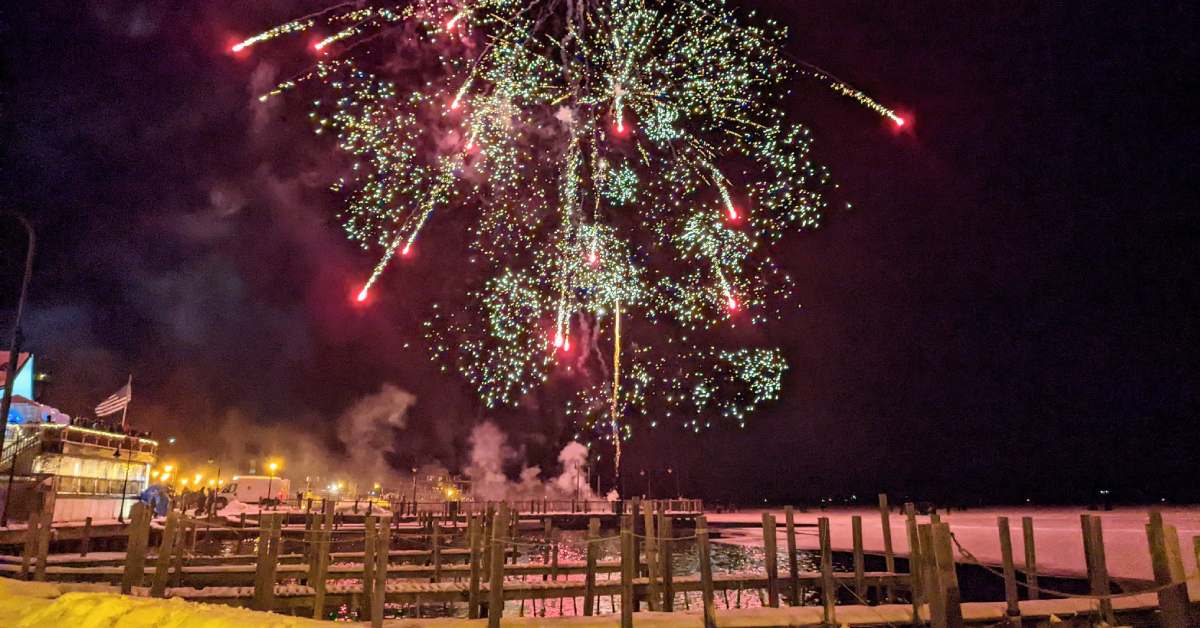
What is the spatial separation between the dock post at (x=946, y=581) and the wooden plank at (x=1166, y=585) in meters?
4.02

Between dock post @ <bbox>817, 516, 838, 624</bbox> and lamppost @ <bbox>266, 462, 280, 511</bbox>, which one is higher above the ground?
lamppost @ <bbox>266, 462, 280, 511</bbox>

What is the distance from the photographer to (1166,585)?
34.0ft

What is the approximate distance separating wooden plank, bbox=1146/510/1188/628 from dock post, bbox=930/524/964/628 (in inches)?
158

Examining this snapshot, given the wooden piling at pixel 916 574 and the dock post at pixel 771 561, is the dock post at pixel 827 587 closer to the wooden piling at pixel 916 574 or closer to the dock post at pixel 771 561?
the dock post at pixel 771 561

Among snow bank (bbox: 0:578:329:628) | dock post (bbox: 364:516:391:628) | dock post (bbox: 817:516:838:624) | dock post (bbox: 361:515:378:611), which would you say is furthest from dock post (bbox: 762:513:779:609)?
snow bank (bbox: 0:578:329:628)

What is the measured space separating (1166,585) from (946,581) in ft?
14.6

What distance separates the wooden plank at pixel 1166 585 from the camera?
33.8 ft

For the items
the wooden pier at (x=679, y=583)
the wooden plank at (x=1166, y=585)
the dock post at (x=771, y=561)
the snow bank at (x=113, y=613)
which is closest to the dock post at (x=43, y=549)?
the wooden pier at (x=679, y=583)

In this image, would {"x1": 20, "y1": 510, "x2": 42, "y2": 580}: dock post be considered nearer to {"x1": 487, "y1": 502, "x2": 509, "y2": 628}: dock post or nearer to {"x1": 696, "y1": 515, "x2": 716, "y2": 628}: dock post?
{"x1": 487, "y1": 502, "x2": 509, "y2": 628}: dock post

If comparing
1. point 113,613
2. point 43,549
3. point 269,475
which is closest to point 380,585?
point 113,613

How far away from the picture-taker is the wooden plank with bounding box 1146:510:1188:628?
10.3 m

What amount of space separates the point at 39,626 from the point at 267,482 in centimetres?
4806

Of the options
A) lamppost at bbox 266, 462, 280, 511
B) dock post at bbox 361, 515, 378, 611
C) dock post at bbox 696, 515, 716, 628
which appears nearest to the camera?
dock post at bbox 696, 515, 716, 628

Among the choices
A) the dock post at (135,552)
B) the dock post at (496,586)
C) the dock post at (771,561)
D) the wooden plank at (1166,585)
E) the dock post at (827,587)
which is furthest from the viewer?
the dock post at (771,561)
